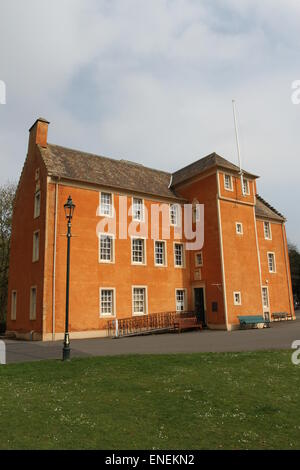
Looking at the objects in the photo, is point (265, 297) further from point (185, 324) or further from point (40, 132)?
point (40, 132)

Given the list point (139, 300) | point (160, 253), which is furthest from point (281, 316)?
point (139, 300)

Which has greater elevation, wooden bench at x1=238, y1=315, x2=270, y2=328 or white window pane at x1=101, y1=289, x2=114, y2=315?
white window pane at x1=101, y1=289, x2=114, y2=315

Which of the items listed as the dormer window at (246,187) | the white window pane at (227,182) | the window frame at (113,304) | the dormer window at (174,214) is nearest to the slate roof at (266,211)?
the dormer window at (246,187)

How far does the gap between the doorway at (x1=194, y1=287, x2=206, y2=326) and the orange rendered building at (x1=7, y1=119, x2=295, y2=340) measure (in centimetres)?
8

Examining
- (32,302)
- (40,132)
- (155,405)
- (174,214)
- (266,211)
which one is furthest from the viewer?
(266,211)

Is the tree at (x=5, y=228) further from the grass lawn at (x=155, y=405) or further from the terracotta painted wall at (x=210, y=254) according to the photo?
the grass lawn at (x=155, y=405)

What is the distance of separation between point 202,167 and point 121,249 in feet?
35.6

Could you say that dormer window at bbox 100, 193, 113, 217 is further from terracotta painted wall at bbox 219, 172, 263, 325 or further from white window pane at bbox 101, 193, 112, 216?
terracotta painted wall at bbox 219, 172, 263, 325

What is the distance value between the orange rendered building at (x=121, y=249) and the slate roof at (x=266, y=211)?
14.6 feet

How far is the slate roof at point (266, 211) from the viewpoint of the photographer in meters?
36.4

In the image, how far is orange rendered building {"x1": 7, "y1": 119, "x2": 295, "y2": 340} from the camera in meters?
25.0

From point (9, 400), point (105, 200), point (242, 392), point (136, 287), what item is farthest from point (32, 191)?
point (242, 392)

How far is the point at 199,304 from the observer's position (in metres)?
30.7

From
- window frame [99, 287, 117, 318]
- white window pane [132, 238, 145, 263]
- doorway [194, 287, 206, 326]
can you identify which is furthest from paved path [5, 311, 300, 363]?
doorway [194, 287, 206, 326]
